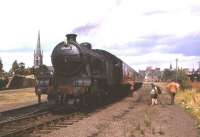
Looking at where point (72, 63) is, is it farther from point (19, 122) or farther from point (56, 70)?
point (19, 122)

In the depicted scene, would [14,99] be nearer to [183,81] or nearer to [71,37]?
[71,37]

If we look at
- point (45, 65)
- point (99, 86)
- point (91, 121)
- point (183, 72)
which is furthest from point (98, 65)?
point (183, 72)

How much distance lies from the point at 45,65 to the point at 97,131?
10482mm

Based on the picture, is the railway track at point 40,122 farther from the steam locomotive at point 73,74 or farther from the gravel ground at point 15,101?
the gravel ground at point 15,101

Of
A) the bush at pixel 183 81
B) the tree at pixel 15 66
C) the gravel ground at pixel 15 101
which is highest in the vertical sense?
the tree at pixel 15 66

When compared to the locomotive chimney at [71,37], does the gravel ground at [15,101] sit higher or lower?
lower

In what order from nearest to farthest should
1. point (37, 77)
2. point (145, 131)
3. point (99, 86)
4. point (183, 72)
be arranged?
point (145, 131), point (37, 77), point (99, 86), point (183, 72)

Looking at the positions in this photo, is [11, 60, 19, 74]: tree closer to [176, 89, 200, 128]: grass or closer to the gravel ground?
the gravel ground

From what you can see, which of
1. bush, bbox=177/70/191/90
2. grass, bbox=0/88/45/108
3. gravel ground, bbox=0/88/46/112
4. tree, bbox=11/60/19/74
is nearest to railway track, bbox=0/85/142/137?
gravel ground, bbox=0/88/46/112

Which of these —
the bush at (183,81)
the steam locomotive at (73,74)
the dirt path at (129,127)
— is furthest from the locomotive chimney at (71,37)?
the bush at (183,81)

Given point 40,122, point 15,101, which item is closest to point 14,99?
point 15,101

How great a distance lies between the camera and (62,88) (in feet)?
73.4

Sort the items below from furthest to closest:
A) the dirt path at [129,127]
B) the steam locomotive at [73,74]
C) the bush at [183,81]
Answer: the bush at [183,81] < the steam locomotive at [73,74] < the dirt path at [129,127]

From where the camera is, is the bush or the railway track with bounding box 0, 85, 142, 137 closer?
the railway track with bounding box 0, 85, 142, 137
